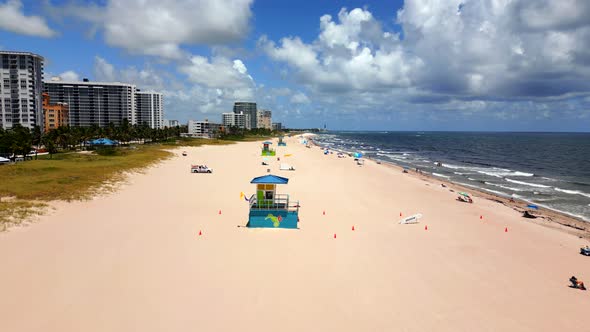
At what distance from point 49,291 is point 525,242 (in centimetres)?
2419

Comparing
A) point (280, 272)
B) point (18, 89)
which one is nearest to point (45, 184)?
point (280, 272)

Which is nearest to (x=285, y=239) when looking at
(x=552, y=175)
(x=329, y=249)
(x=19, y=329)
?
(x=329, y=249)

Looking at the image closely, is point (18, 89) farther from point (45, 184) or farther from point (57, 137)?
point (45, 184)

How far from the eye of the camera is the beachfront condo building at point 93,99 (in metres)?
154

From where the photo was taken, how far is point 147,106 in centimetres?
18950

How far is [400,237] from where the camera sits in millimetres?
19938

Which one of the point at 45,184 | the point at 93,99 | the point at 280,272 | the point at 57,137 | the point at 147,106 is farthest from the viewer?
the point at 147,106

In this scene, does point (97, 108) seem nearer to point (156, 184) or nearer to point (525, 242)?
point (156, 184)

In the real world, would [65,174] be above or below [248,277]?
above

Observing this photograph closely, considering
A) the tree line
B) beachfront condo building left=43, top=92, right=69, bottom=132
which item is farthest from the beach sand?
beachfront condo building left=43, top=92, right=69, bottom=132

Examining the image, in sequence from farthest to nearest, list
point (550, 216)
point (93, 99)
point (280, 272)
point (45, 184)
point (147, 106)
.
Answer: point (147, 106) → point (93, 99) → point (45, 184) → point (550, 216) → point (280, 272)

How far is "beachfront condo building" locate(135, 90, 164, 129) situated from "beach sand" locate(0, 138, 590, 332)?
178911mm

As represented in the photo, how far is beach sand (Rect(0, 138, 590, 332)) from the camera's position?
10.9 m

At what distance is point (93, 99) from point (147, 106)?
107 ft
